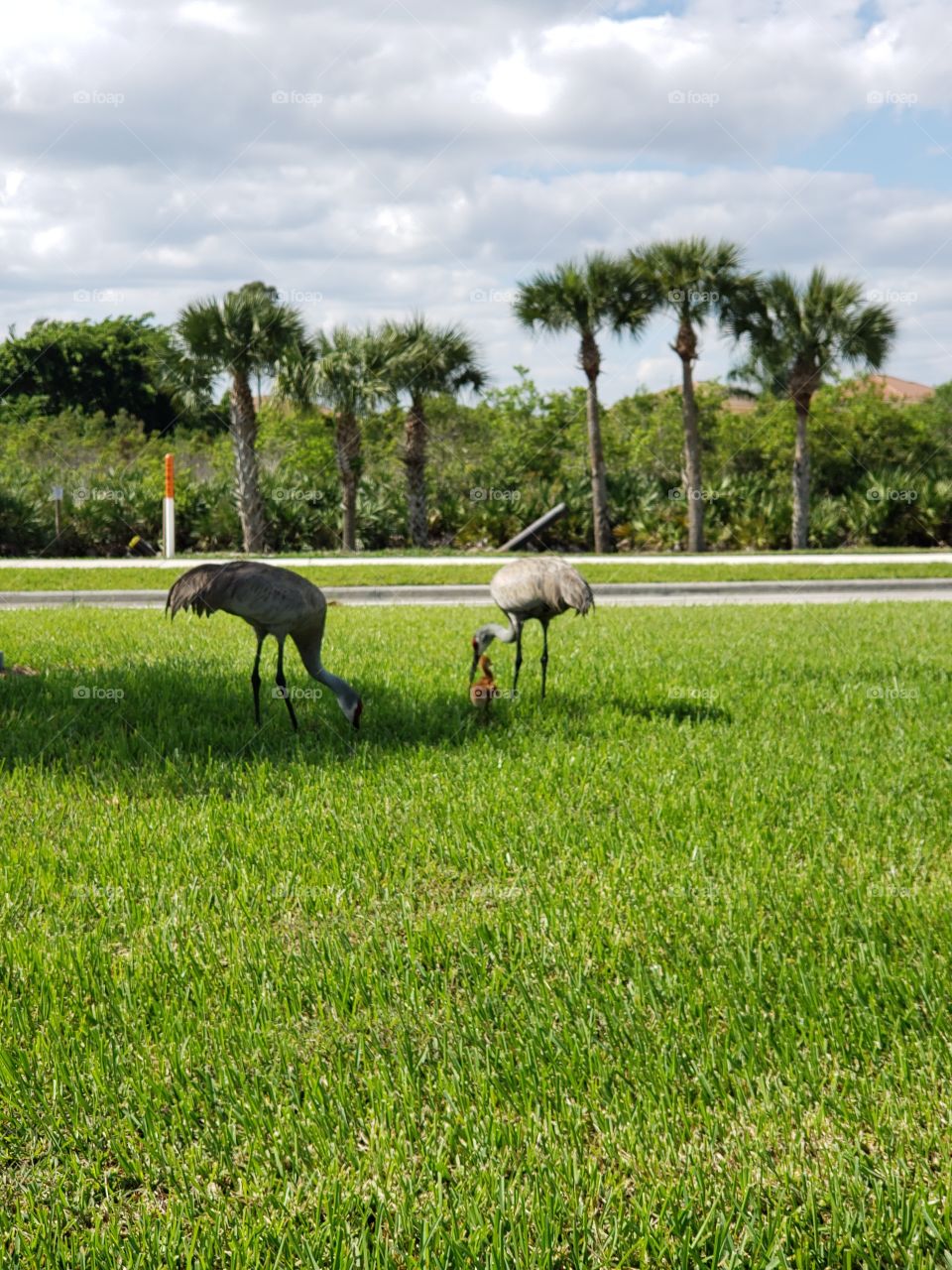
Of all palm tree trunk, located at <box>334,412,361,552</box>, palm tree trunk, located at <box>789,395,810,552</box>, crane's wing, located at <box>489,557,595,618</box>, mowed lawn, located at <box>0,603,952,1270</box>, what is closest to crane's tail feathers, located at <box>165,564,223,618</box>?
mowed lawn, located at <box>0,603,952,1270</box>

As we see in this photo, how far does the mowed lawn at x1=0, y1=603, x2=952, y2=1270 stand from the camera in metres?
2.52

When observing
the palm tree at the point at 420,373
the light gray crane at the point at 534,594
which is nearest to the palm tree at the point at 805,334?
the palm tree at the point at 420,373

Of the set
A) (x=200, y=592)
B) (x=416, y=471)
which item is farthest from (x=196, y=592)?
(x=416, y=471)

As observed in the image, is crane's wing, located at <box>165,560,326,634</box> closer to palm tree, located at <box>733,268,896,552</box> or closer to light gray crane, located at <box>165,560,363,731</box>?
light gray crane, located at <box>165,560,363,731</box>

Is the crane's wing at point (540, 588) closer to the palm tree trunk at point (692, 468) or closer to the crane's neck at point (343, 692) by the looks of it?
the crane's neck at point (343, 692)

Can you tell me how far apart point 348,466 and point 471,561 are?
22.6 ft

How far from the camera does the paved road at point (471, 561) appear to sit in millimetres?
20042

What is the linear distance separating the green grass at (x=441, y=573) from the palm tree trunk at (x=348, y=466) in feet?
22.6

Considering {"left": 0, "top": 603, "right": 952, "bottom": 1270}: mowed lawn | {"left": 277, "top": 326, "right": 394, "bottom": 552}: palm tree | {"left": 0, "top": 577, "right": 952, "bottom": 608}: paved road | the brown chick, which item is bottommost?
{"left": 0, "top": 603, "right": 952, "bottom": 1270}: mowed lawn

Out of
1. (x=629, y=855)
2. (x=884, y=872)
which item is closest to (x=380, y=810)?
(x=629, y=855)

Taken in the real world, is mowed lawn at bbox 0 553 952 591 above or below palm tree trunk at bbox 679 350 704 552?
below

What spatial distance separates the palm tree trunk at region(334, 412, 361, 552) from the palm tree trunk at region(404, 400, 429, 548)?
130 centimetres

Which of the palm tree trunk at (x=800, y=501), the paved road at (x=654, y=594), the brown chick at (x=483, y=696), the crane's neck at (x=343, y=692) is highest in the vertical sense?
the palm tree trunk at (x=800, y=501)

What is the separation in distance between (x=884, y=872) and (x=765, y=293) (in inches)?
1055
